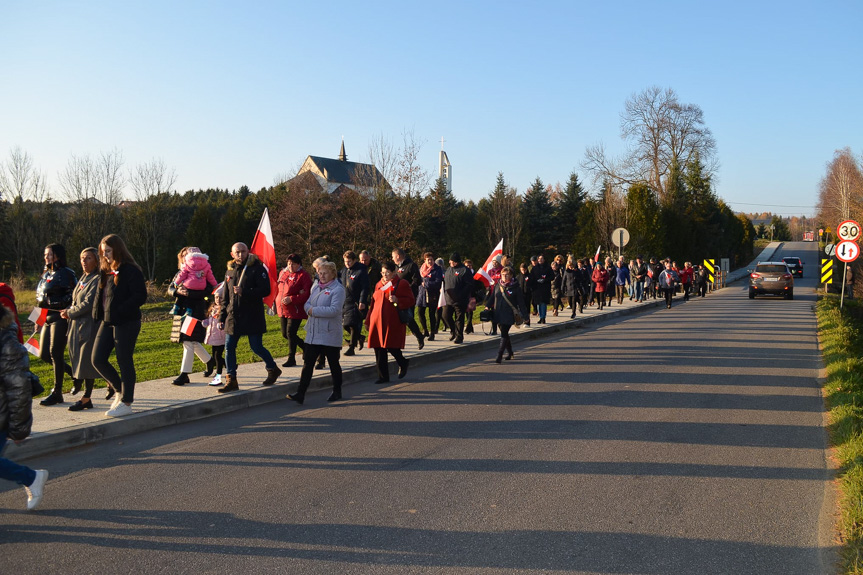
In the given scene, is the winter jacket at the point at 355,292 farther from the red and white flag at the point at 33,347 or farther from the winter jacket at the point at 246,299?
the red and white flag at the point at 33,347

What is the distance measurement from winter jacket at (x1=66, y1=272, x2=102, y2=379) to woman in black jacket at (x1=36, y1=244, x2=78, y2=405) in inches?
25.9

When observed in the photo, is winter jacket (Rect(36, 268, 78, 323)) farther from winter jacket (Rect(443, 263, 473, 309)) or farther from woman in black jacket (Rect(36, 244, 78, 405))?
winter jacket (Rect(443, 263, 473, 309))

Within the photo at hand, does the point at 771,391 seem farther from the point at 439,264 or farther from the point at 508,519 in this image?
the point at 439,264

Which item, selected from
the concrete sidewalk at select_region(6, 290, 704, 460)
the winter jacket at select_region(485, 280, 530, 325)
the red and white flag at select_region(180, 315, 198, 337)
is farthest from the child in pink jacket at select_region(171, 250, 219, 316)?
the winter jacket at select_region(485, 280, 530, 325)

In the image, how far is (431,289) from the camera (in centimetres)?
1553

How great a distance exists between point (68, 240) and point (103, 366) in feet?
105

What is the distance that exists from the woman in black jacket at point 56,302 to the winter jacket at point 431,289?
7955 millimetres

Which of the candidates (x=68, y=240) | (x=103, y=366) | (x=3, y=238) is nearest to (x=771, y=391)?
(x=103, y=366)

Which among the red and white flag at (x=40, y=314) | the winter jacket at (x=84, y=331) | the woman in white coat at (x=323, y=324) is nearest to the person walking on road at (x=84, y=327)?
the winter jacket at (x=84, y=331)

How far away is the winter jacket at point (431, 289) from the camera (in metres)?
15.4

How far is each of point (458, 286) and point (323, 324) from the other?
5903mm

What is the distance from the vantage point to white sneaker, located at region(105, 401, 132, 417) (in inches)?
297

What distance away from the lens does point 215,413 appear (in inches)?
331

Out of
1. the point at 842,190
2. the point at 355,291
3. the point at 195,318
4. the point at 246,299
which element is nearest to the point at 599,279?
the point at 355,291
